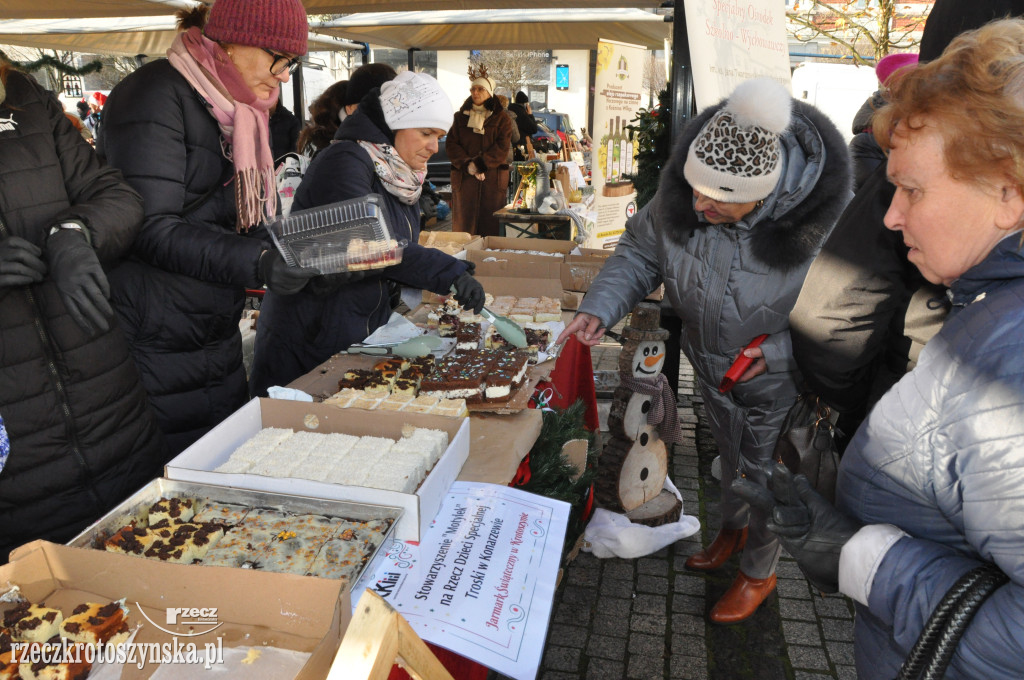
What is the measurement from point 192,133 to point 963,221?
2.18m

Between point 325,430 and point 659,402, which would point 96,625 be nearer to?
point 325,430

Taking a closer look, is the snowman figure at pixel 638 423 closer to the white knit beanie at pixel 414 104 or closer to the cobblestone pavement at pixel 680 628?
the cobblestone pavement at pixel 680 628

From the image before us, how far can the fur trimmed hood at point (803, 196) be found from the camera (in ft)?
8.27

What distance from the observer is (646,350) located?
3502 millimetres

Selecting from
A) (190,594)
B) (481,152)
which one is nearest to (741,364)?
(190,594)

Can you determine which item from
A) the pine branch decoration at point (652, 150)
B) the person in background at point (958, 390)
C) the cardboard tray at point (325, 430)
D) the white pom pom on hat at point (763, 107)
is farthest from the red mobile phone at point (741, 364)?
the pine branch decoration at point (652, 150)

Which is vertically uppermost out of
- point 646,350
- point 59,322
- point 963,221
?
point 963,221

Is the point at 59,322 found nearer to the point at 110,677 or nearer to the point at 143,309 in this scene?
the point at 143,309

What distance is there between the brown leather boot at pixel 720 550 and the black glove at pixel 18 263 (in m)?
3.04

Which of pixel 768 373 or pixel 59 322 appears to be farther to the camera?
pixel 768 373

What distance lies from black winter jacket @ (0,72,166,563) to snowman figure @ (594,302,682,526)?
222cm

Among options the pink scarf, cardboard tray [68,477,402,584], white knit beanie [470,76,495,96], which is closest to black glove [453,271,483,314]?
the pink scarf

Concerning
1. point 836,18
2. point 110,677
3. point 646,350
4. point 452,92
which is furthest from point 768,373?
point 452,92

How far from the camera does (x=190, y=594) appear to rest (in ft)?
3.51
